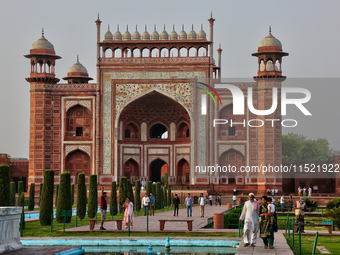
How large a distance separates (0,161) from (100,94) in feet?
31.3

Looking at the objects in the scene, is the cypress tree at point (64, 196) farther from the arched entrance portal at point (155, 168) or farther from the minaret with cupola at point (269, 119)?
the arched entrance portal at point (155, 168)

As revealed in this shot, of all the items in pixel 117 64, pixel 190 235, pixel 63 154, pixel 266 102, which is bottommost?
pixel 190 235

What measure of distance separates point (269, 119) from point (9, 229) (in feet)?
74.6

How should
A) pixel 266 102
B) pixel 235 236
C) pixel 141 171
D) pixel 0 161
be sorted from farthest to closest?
pixel 0 161
pixel 141 171
pixel 266 102
pixel 235 236

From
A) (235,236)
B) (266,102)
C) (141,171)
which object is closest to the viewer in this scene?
(235,236)

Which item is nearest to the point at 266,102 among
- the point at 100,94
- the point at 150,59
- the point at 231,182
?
the point at 231,182

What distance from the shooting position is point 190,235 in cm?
1185

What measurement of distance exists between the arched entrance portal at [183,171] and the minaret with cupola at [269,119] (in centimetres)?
423

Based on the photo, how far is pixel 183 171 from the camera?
3284 centimetres

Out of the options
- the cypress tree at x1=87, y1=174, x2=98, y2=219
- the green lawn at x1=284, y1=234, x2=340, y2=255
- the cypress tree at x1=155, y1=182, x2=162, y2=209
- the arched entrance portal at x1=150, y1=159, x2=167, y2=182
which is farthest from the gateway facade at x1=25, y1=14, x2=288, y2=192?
the green lawn at x1=284, y1=234, x2=340, y2=255

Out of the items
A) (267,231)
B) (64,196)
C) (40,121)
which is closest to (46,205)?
(64,196)

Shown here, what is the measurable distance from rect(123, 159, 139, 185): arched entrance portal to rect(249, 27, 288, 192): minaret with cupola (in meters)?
A: 6.75

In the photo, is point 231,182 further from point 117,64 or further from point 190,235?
point 190,235

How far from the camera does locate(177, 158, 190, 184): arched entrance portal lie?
3216 cm
